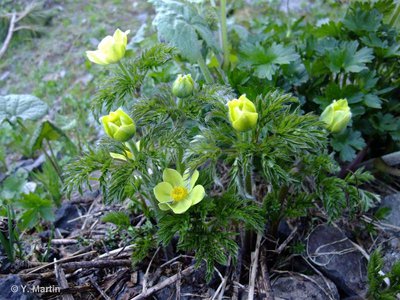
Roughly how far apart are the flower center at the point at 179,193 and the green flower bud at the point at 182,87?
0.34m

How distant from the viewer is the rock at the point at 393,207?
185 centimetres

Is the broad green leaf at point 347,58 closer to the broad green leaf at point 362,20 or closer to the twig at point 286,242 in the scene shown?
the broad green leaf at point 362,20

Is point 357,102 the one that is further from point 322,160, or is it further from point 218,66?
point 218,66

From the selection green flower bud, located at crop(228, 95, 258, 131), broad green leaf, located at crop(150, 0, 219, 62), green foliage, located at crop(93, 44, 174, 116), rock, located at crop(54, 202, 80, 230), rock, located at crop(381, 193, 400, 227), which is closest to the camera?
green flower bud, located at crop(228, 95, 258, 131)

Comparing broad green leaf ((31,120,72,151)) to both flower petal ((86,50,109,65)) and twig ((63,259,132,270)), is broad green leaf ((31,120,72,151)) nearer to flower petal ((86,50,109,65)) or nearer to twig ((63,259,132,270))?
flower petal ((86,50,109,65))

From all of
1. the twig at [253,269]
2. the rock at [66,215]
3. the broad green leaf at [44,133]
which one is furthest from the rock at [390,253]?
Answer: the broad green leaf at [44,133]

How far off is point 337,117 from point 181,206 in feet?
2.16

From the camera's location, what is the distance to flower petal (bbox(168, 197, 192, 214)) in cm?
136

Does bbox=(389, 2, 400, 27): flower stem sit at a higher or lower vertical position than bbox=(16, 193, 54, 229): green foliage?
higher

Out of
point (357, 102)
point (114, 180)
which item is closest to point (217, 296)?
point (114, 180)

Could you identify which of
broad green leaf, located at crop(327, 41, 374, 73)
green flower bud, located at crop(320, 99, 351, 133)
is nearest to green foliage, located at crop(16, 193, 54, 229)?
green flower bud, located at crop(320, 99, 351, 133)

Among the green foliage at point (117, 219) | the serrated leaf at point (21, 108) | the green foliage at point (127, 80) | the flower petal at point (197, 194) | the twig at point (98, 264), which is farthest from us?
the serrated leaf at point (21, 108)

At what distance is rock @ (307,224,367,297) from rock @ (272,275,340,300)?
0.19 ft

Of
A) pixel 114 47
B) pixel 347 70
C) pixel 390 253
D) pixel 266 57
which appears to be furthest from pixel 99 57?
pixel 390 253
